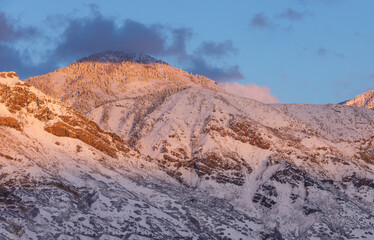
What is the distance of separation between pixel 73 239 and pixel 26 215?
14.3 m

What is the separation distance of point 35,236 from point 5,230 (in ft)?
25.6

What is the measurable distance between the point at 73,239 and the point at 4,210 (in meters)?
19.2

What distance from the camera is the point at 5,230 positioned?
187 m

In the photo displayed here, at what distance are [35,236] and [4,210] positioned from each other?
1247cm

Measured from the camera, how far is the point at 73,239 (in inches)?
7736

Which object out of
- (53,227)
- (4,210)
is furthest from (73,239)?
(4,210)

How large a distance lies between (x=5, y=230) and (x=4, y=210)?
1097 centimetres

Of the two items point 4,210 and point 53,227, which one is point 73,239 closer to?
point 53,227

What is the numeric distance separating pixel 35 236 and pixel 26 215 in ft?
34.4

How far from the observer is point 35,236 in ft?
627

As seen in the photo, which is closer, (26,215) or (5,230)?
(5,230)

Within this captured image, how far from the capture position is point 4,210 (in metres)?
197

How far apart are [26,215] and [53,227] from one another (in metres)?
7.99

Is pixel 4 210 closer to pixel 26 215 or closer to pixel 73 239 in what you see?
pixel 26 215
